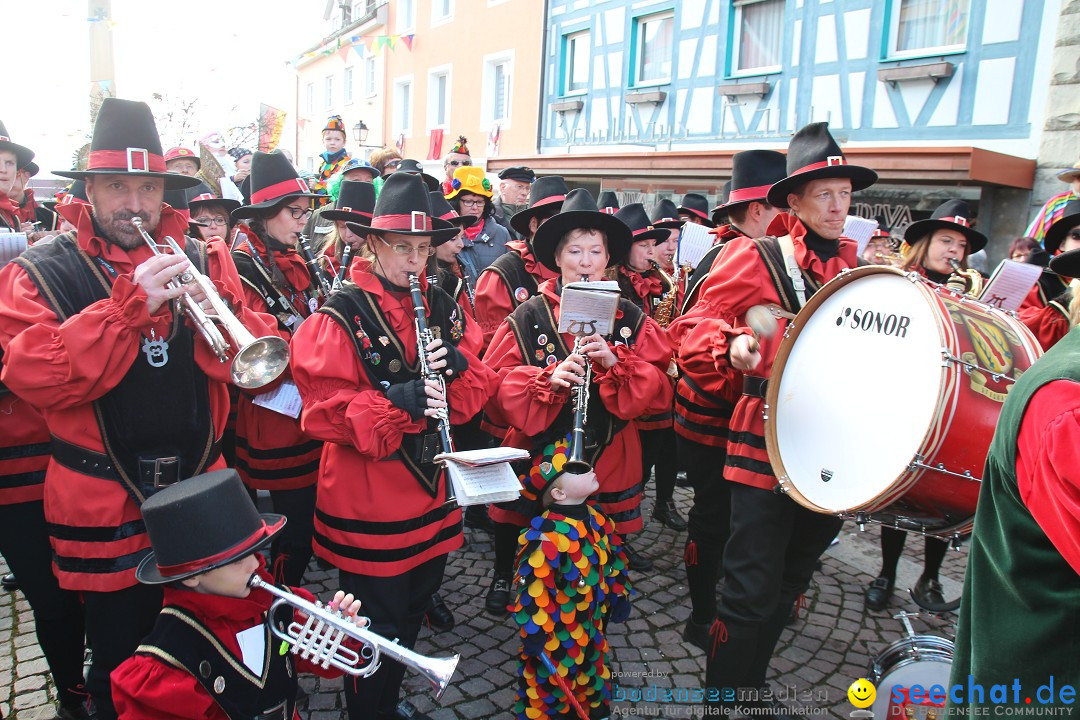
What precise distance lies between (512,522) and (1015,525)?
2.80 m

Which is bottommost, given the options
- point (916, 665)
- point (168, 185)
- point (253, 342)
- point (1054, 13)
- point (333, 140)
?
point (916, 665)

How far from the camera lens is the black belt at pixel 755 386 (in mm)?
3287

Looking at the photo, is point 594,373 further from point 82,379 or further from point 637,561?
point 82,379

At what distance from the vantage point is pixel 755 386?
334 cm

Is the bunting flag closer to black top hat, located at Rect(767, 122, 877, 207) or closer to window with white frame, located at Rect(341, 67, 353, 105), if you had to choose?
black top hat, located at Rect(767, 122, 877, 207)

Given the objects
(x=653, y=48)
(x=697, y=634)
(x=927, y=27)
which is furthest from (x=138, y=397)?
A: (x=653, y=48)

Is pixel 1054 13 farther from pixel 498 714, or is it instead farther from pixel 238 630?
pixel 238 630

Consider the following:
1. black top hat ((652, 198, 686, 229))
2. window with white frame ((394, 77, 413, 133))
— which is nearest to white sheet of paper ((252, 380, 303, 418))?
black top hat ((652, 198, 686, 229))

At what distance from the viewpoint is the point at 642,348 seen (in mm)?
3881

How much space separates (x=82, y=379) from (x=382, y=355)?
1.14 m

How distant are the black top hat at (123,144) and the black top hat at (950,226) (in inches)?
187

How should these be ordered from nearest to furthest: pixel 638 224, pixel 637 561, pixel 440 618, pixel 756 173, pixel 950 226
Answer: pixel 440 618 → pixel 756 173 → pixel 950 226 → pixel 637 561 → pixel 638 224

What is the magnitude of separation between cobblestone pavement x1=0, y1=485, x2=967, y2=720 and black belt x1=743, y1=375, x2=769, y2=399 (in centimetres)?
162

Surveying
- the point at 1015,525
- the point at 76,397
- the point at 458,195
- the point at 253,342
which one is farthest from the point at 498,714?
the point at 458,195
